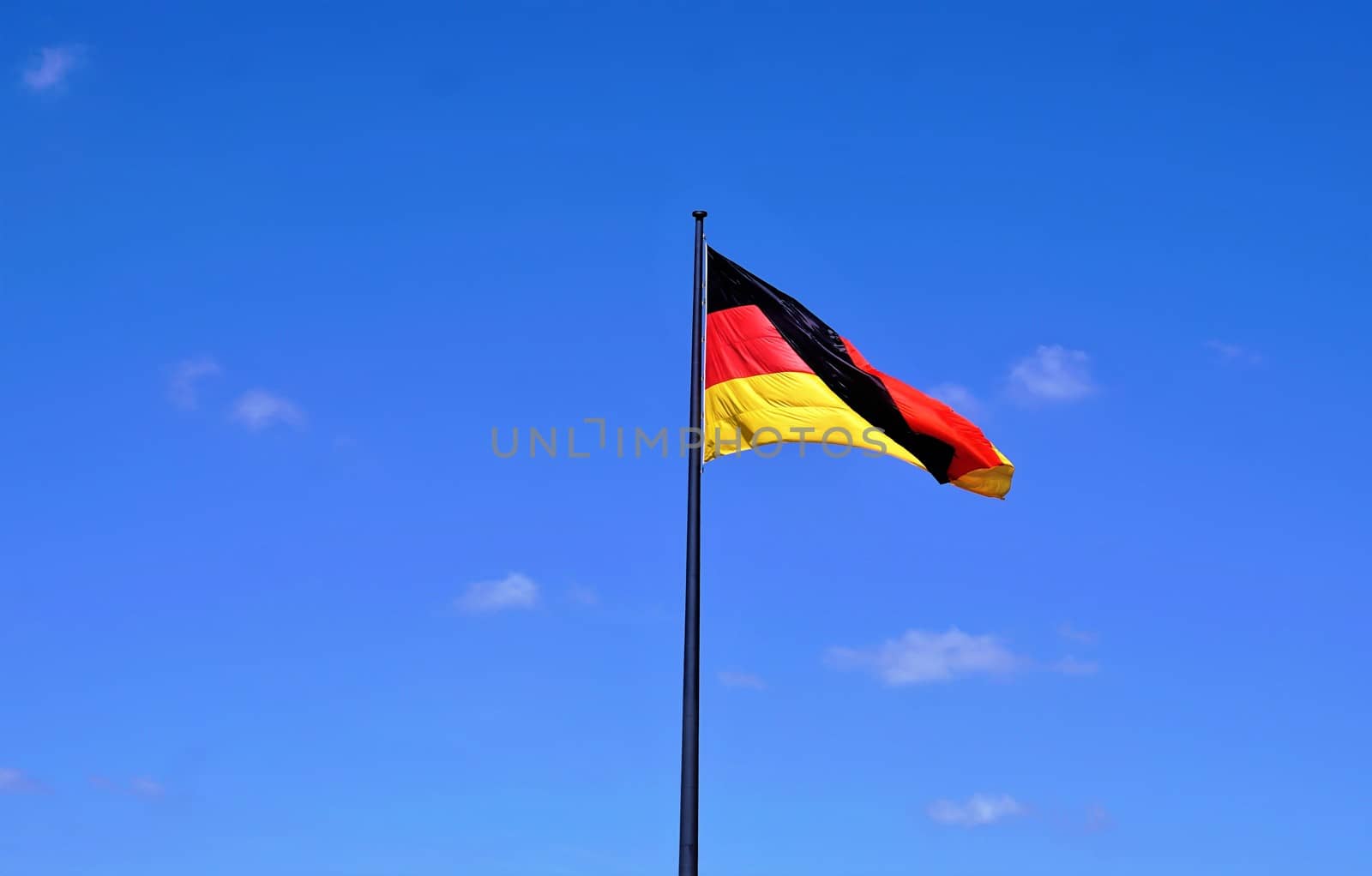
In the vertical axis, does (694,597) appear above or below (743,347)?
below

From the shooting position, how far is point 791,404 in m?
19.5

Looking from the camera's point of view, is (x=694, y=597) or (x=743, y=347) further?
(x=743, y=347)

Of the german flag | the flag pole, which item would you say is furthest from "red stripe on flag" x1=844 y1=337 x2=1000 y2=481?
the flag pole

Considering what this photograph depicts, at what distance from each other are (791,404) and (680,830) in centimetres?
659

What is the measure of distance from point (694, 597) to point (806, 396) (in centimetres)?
427

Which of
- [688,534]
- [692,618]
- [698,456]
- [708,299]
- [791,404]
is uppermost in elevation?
[708,299]

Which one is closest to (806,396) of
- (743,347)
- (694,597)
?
(743,347)

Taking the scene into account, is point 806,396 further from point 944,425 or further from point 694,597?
point 694,597

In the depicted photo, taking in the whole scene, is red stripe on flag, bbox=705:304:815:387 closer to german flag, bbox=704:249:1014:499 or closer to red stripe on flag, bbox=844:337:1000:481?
german flag, bbox=704:249:1014:499

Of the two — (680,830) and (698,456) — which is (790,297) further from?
(680,830)

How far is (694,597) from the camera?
16.7m

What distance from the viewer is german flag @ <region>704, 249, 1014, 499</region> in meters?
19.3

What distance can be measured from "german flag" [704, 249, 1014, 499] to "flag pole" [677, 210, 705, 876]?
0.59 meters

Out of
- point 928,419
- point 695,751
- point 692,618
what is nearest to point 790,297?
point 928,419
